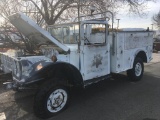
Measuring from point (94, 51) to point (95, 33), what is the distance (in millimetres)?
667

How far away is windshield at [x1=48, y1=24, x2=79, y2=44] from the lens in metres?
5.38

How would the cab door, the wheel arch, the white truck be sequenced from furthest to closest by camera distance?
the cab door
the wheel arch
the white truck

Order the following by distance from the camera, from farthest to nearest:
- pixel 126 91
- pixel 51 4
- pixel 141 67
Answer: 1. pixel 51 4
2. pixel 141 67
3. pixel 126 91

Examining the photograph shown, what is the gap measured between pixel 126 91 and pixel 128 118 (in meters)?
1.82

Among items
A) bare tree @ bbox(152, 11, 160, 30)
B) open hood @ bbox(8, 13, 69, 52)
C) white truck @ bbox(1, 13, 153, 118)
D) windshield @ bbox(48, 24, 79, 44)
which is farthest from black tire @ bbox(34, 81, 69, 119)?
bare tree @ bbox(152, 11, 160, 30)

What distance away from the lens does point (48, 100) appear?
14.1 feet

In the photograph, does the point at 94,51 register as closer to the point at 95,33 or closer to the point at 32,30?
the point at 95,33

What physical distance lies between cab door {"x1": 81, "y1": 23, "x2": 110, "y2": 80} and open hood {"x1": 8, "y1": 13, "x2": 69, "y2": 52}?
2.15ft

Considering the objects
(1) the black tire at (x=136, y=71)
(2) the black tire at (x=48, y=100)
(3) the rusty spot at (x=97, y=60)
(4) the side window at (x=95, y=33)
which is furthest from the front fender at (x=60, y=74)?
(1) the black tire at (x=136, y=71)

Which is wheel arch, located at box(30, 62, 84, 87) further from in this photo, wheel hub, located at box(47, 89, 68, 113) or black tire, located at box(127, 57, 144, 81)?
black tire, located at box(127, 57, 144, 81)

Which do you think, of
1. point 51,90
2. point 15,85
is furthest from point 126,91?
point 15,85

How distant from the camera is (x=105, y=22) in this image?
5.59 meters

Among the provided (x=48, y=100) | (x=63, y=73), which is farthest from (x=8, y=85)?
(x=63, y=73)

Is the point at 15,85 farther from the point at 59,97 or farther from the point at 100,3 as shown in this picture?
the point at 100,3
